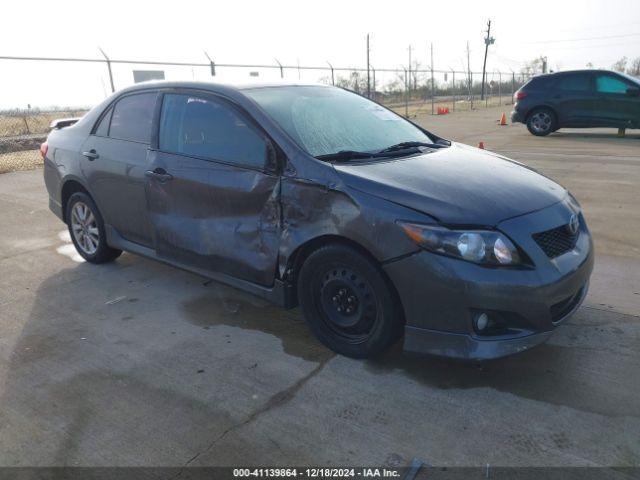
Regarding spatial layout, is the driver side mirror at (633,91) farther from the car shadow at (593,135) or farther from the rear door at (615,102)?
the car shadow at (593,135)

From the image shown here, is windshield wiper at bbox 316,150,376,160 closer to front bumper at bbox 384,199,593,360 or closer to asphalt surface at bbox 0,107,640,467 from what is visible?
front bumper at bbox 384,199,593,360

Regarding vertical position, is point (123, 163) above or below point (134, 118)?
below

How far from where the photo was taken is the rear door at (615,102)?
1296 cm

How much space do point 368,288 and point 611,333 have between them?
1.71 meters

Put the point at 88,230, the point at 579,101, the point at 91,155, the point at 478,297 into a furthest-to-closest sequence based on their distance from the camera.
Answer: the point at 579,101
the point at 88,230
the point at 91,155
the point at 478,297

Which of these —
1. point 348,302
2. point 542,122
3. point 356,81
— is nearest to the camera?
point 348,302

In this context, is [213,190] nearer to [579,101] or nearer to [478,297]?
[478,297]

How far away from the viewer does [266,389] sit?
3057 millimetres

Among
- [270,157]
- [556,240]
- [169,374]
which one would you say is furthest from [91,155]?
[556,240]

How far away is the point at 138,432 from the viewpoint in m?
2.71

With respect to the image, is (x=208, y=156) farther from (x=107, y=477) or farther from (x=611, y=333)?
(x=611, y=333)

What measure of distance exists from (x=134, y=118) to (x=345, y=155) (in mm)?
1994

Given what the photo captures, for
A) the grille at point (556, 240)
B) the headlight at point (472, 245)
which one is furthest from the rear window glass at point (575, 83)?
the headlight at point (472, 245)

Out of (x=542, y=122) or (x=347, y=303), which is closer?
(x=347, y=303)
